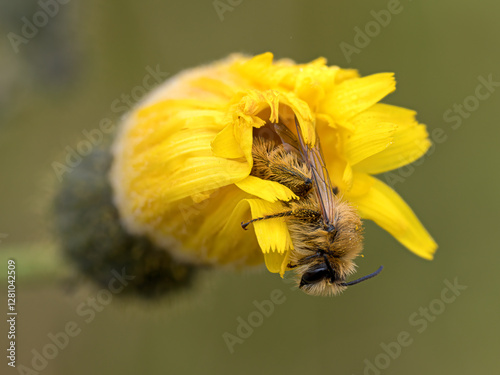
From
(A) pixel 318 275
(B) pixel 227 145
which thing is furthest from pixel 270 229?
(B) pixel 227 145

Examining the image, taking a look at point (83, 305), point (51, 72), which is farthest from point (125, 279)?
point (51, 72)

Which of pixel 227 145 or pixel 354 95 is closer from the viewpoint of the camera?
pixel 227 145

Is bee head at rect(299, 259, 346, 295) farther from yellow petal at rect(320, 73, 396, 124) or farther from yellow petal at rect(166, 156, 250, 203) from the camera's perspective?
yellow petal at rect(320, 73, 396, 124)

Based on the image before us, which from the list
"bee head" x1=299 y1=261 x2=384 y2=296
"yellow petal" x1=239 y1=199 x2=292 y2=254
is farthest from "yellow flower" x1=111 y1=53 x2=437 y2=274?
"bee head" x1=299 y1=261 x2=384 y2=296

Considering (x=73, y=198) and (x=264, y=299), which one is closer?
(x=73, y=198)

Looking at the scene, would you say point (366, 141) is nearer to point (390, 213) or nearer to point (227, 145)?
point (390, 213)

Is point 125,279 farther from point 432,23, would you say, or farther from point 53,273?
point 432,23
